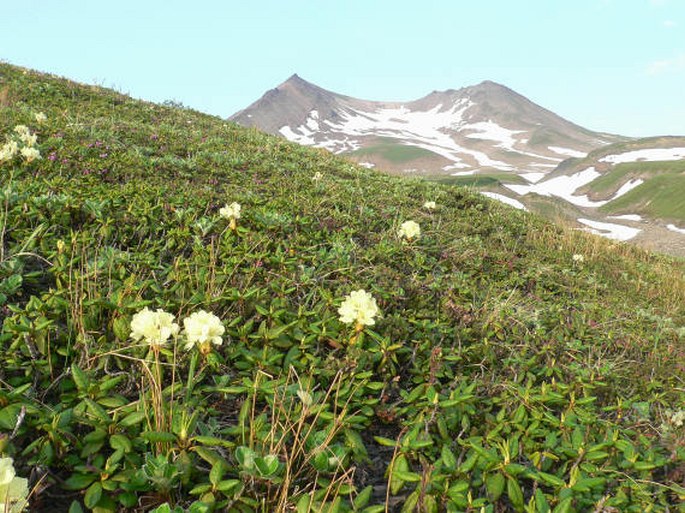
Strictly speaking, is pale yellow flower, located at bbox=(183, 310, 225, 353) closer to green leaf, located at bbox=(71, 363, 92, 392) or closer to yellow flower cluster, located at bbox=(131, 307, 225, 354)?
yellow flower cluster, located at bbox=(131, 307, 225, 354)

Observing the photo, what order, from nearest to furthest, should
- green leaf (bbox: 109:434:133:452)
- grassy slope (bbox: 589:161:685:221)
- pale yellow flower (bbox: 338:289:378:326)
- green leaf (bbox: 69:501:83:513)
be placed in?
1. green leaf (bbox: 69:501:83:513)
2. green leaf (bbox: 109:434:133:452)
3. pale yellow flower (bbox: 338:289:378:326)
4. grassy slope (bbox: 589:161:685:221)

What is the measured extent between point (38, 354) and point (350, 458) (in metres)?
2.13

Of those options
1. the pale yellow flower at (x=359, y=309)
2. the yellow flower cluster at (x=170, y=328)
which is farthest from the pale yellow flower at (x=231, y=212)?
the yellow flower cluster at (x=170, y=328)

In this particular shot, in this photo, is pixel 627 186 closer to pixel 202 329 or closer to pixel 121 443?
pixel 202 329

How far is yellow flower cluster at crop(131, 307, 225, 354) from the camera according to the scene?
2.58 m

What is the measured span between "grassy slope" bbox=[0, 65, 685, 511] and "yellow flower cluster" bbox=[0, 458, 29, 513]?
1.79ft

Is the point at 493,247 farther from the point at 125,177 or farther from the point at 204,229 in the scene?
the point at 125,177

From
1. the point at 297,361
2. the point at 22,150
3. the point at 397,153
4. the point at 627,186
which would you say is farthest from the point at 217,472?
the point at 397,153

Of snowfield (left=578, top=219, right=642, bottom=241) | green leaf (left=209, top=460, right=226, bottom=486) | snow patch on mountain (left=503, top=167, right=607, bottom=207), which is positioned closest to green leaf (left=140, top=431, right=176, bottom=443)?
→ green leaf (left=209, top=460, right=226, bottom=486)

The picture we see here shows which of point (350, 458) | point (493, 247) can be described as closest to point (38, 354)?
point (350, 458)

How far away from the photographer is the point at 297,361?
3.22m

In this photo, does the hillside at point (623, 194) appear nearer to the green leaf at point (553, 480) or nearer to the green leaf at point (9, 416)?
the green leaf at point (553, 480)

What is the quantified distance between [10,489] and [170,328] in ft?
3.87

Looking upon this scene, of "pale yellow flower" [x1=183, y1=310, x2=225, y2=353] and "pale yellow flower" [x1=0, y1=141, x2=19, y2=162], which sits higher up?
"pale yellow flower" [x1=0, y1=141, x2=19, y2=162]
